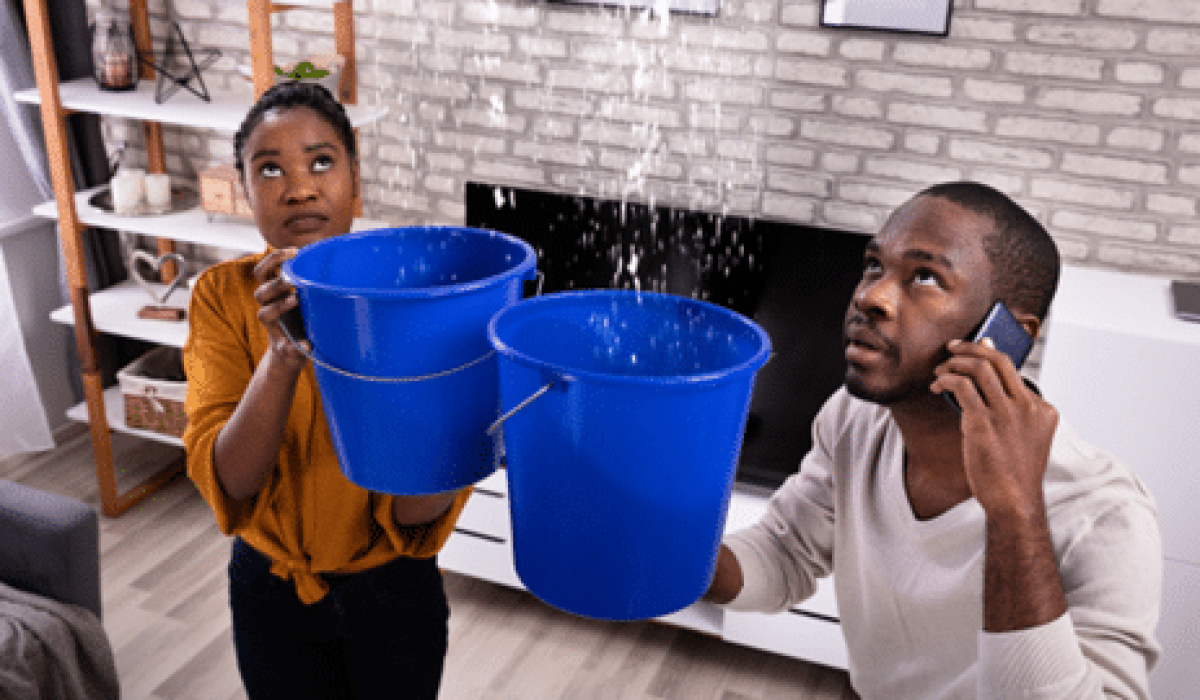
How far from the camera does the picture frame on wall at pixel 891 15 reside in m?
2.45

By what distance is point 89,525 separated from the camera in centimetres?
227

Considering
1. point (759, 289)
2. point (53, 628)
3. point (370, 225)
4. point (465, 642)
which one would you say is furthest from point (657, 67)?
point (53, 628)

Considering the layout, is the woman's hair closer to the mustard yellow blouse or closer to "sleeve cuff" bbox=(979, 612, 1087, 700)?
the mustard yellow blouse

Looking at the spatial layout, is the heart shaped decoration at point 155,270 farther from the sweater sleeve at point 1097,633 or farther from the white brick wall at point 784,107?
the sweater sleeve at point 1097,633

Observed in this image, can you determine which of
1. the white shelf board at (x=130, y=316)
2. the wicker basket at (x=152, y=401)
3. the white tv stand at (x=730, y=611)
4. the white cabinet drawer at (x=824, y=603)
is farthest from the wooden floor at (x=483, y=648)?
the white shelf board at (x=130, y=316)

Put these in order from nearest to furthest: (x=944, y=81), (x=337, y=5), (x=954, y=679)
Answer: (x=954, y=679)
(x=944, y=81)
(x=337, y=5)

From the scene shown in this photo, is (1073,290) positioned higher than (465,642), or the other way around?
(1073,290)

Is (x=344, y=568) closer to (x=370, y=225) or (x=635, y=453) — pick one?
(x=635, y=453)

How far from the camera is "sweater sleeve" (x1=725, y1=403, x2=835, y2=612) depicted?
1.21m

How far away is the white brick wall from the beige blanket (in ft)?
4.79

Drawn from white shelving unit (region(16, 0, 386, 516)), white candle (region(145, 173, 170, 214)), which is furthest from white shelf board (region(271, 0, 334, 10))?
white candle (region(145, 173, 170, 214))

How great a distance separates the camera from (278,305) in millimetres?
886

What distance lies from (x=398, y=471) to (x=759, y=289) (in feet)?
6.28

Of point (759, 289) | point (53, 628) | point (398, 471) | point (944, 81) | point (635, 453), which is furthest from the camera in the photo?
point (759, 289)
